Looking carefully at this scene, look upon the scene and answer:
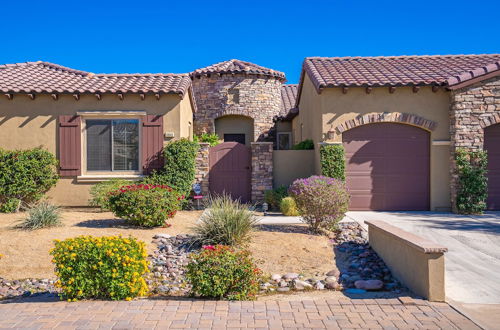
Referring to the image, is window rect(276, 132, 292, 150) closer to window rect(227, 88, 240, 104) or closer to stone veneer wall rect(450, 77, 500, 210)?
window rect(227, 88, 240, 104)

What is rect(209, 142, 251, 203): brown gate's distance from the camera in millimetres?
13891

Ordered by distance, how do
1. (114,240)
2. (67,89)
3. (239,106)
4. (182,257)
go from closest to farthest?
(114,240)
(182,257)
(67,89)
(239,106)

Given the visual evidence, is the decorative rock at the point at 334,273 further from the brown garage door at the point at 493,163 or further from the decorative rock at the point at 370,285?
the brown garage door at the point at 493,163

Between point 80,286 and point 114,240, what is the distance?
70 centimetres

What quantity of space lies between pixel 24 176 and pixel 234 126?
10494 millimetres

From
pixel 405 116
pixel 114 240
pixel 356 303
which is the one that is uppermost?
pixel 405 116

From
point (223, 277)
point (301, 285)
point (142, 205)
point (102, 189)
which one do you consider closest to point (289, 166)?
point (102, 189)

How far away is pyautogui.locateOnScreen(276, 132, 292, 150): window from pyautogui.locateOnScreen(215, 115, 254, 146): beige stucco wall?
1478 millimetres

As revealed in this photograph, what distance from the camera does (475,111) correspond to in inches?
463

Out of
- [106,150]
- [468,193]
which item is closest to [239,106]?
[106,150]

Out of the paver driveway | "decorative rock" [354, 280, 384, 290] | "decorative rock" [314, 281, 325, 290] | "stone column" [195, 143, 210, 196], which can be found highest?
"stone column" [195, 143, 210, 196]

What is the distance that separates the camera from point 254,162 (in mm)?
13672

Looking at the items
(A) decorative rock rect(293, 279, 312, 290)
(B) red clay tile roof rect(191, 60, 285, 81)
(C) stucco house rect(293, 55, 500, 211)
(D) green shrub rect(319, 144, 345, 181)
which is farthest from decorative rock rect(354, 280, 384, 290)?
(B) red clay tile roof rect(191, 60, 285, 81)

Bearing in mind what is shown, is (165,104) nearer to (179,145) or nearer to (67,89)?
(179,145)
